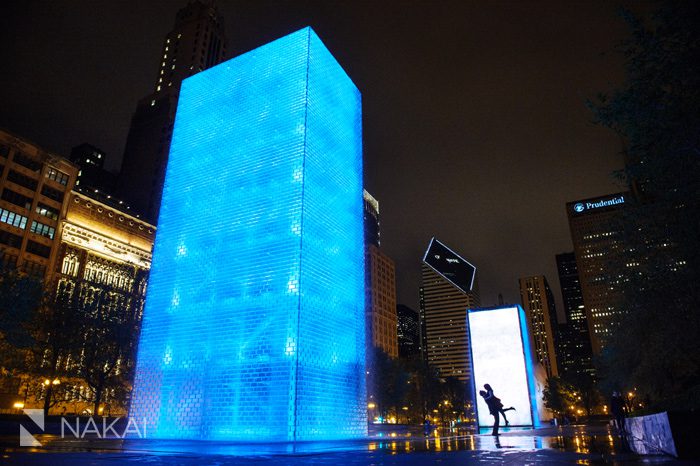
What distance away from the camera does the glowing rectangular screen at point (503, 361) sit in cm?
3316

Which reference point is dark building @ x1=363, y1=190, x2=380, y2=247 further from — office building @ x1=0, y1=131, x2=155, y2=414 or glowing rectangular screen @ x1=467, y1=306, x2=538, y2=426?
glowing rectangular screen @ x1=467, y1=306, x2=538, y2=426

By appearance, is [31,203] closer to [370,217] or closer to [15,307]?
[15,307]

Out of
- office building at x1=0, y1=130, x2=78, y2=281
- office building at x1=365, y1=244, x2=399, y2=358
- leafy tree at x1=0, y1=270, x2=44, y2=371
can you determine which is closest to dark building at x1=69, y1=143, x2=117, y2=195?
office building at x1=0, y1=130, x2=78, y2=281

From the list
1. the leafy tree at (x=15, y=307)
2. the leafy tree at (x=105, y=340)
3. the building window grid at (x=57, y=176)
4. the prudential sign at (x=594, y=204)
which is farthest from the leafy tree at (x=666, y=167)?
the prudential sign at (x=594, y=204)

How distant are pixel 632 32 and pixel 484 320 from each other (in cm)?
2727

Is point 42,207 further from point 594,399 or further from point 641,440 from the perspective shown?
point 594,399

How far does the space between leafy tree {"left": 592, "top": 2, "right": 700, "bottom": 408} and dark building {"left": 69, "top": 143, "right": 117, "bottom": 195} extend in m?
131

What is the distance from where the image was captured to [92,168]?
425 feet

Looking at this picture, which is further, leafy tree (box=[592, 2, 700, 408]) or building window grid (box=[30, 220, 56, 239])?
building window grid (box=[30, 220, 56, 239])

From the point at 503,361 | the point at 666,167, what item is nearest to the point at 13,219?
the point at 503,361

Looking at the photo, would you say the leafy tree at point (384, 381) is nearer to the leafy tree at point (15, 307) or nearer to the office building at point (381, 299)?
the leafy tree at point (15, 307)

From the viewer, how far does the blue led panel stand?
18.2 meters

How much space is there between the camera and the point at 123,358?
122 feet

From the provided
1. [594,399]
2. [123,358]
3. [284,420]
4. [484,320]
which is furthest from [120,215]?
[594,399]
